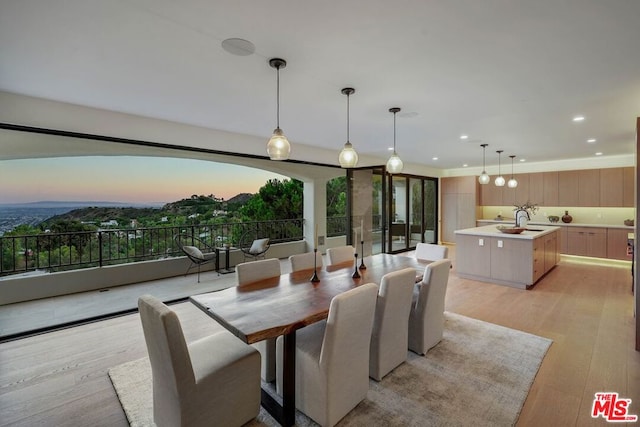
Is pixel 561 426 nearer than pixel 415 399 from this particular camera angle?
Yes

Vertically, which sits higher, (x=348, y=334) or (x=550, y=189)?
(x=550, y=189)

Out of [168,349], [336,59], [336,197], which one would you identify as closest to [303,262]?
[168,349]

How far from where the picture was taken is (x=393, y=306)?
2.33 metres

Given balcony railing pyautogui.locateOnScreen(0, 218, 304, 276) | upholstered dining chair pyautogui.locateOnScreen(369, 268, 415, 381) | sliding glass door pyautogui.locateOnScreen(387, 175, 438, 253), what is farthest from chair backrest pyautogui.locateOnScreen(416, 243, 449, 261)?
balcony railing pyautogui.locateOnScreen(0, 218, 304, 276)

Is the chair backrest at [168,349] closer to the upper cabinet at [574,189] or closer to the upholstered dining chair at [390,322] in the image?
the upholstered dining chair at [390,322]

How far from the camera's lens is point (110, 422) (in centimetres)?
197

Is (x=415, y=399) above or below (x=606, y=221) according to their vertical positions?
below

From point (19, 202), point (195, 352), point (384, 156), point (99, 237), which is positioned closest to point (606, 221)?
point (384, 156)

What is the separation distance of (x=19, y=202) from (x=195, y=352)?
4.90 meters

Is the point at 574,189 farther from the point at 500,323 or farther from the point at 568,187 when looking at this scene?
the point at 500,323

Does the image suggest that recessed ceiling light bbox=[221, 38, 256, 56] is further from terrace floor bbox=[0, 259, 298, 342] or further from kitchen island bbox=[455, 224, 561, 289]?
kitchen island bbox=[455, 224, 561, 289]

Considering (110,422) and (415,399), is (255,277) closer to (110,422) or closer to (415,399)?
(110,422)

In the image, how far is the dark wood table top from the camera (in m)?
1.76

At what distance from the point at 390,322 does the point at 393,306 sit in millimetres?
136
